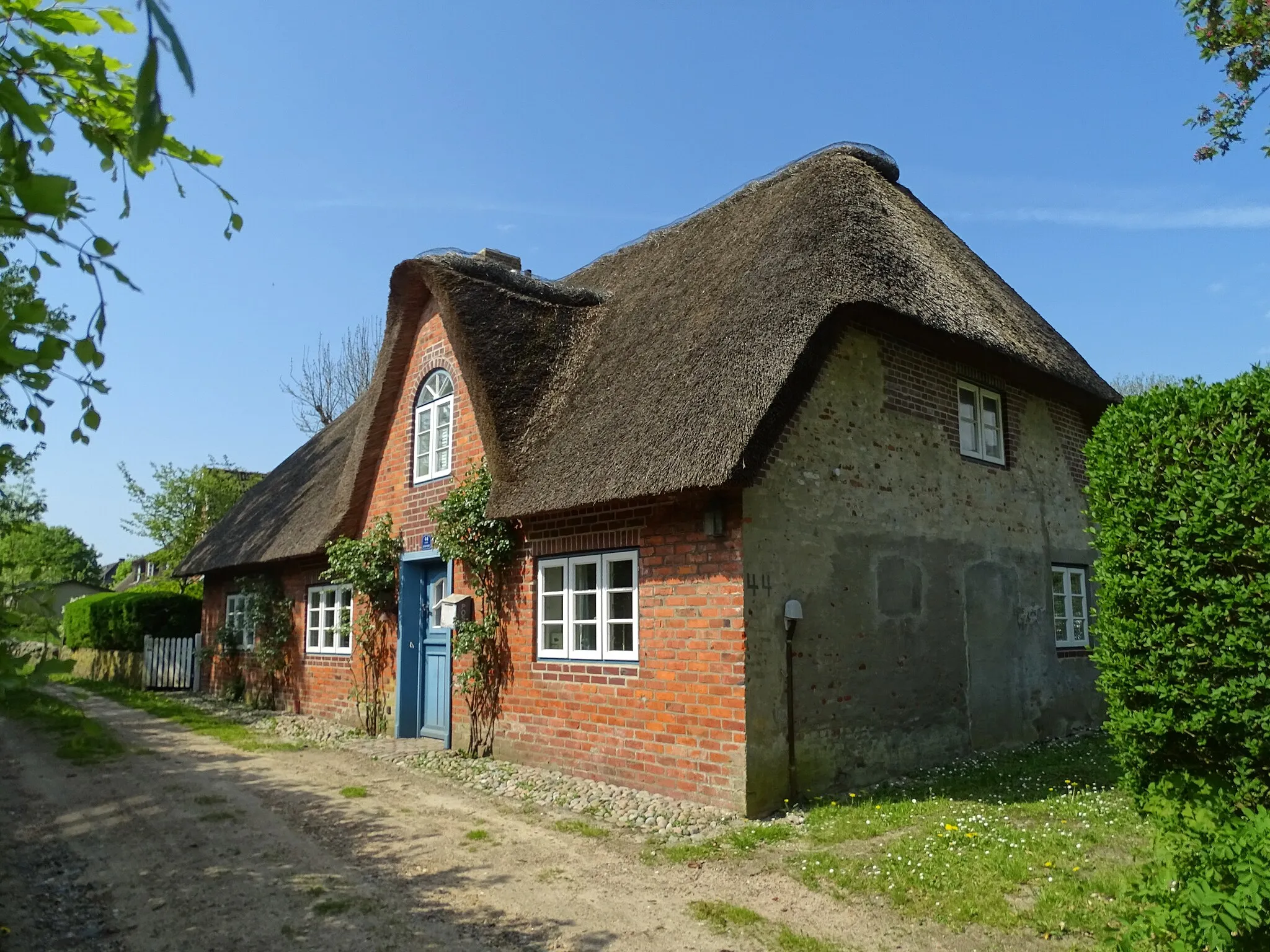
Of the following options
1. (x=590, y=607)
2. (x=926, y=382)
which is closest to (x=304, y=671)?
(x=590, y=607)

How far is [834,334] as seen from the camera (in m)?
8.70

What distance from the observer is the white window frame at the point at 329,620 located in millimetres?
12812

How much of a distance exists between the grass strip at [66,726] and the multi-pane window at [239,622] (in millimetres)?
3535

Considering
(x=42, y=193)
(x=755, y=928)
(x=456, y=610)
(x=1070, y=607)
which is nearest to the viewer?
(x=42, y=193)

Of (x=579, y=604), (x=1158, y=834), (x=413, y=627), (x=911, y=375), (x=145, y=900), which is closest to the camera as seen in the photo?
(x=1158, y=834)

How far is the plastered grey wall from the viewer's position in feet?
25.3

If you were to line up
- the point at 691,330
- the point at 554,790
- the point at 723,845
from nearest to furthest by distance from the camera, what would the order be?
the point at 723,845 → the point at 554,790 → the point at 691,330

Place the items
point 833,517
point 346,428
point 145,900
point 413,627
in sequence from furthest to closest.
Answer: point 346,428 → point 413,627 → point 833,517 → point 145,900

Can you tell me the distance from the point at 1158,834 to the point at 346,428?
15.3 m

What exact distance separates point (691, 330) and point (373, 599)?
5.67 meters

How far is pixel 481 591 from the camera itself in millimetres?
10070

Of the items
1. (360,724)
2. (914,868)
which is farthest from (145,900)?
(360,724)

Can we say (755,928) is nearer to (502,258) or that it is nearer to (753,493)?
(753,493)

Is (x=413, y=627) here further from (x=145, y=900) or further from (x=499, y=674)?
Answer: (x=145, y=900)
